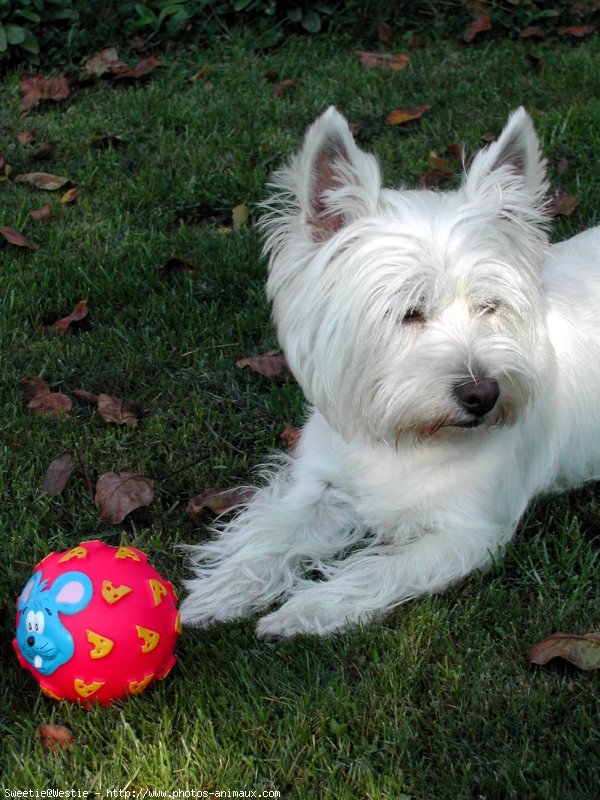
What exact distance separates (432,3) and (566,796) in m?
5.77

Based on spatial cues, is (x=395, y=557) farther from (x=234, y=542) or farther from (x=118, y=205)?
(x=118, y=205)

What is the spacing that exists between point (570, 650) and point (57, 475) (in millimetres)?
1706

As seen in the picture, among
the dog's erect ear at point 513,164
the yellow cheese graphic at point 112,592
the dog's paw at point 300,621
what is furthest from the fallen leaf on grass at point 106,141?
the yellow cheese graphic at point 112,592

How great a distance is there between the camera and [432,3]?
6.71m

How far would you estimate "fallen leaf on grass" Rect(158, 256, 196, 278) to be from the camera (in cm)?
449

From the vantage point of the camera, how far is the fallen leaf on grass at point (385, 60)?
611 centimetres

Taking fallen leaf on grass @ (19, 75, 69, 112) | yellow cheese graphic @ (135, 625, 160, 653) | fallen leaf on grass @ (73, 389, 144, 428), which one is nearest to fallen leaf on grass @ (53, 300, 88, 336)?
fallen leaf on grass @ (73, 389, 144, 428)

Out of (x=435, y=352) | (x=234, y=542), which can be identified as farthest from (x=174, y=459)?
(x=435, y=352)

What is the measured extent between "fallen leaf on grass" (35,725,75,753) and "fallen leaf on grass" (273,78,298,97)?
173 inches

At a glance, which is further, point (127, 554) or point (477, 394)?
point (477, 394)

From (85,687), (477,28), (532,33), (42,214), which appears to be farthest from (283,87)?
(85,687)

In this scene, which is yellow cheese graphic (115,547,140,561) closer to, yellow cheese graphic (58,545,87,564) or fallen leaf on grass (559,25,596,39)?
yellow cheese graphic (58,545,87,564)

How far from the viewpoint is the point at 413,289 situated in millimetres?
2674

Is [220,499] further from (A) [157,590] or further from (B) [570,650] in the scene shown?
(B) [570,650]
